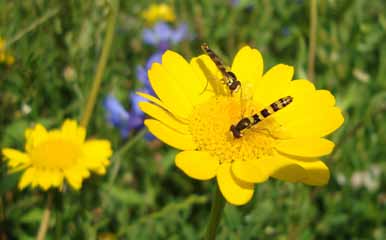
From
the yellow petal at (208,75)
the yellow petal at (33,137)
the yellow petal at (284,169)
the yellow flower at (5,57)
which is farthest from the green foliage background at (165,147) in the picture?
the yellow petal at (284,169)

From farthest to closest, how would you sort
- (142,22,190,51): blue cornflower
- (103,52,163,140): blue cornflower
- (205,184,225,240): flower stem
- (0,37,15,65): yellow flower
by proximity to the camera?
(142,22,190,51): blue cornflower → (103,52,163,140): blue cornflower → (0,37,15,65): yellow flower → (205,184,225,240): flower stem

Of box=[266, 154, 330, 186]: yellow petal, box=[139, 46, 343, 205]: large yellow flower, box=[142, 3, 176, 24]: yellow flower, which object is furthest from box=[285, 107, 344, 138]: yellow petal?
box=[142, 3, 176, 24]: yellow flower

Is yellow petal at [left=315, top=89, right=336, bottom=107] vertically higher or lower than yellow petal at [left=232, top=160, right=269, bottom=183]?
lower

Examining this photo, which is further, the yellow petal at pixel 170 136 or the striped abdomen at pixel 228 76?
the striped abdomen at pixel 228 76

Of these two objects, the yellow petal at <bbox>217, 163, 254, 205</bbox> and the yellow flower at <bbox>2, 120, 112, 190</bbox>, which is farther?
the yellow flower at <bbox>2, 120, 112, 190</bbox>

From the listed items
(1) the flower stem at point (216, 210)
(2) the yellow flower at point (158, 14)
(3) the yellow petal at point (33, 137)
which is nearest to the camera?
(1) the flower stem at point (216, 210)

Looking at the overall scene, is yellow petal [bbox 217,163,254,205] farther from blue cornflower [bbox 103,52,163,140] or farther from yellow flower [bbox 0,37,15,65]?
blue cornflower [bbox 103,52,163,140]

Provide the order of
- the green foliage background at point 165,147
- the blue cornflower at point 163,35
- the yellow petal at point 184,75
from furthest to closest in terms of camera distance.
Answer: the blue cornflower at point 163,35 → the green foliage background at point 165,147 → the yellow petal at point 184,75

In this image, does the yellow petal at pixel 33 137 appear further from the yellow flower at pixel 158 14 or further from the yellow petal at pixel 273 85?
the yellow flower at pixel 158 14
